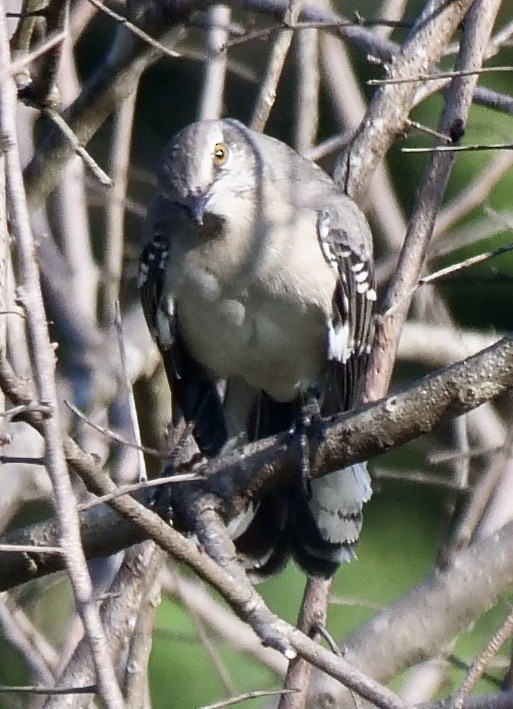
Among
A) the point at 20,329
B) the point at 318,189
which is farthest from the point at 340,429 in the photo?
the point at 20,329

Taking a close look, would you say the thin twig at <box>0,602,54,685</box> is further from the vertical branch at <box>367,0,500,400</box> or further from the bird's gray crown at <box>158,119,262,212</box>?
the bird's gray crown at <box>158,119,262,212</box>

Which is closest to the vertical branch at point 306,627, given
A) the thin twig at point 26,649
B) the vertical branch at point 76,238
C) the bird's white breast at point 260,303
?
the bird's white breast at point 260,303

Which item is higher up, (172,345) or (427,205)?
(427,205)

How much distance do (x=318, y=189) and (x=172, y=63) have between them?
12.9ft

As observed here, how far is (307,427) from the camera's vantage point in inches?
138

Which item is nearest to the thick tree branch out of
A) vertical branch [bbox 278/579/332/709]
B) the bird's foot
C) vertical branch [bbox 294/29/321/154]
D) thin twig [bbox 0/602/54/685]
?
the bird's foot

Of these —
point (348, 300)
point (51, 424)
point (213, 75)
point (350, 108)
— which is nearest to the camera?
point (51, 424)

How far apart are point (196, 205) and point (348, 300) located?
22.8 inches

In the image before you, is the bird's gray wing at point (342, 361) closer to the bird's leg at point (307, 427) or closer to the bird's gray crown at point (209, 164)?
the bird's leg at point (307, 427)

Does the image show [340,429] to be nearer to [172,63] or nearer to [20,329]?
[20,329]

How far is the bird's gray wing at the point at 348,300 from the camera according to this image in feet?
13.4

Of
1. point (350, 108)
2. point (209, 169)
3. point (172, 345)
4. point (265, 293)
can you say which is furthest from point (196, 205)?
point (350, 108)

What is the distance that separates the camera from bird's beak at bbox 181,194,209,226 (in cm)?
384

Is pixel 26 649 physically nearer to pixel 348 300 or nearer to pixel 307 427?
pixel 307 427
